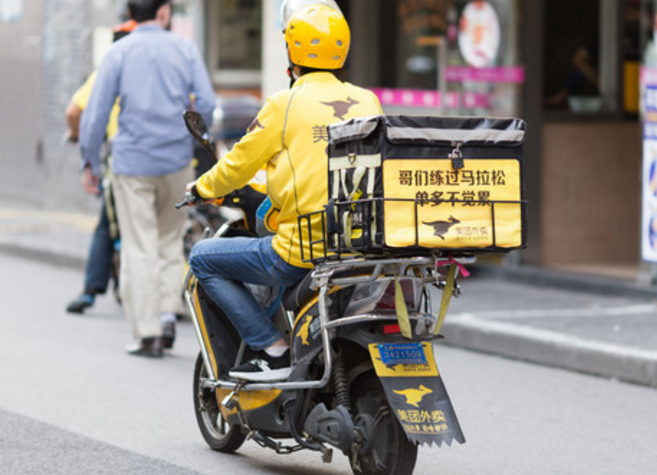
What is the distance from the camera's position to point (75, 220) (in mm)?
15891

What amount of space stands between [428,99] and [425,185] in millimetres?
7402

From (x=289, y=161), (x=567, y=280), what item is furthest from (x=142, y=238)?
A: (x=567, y=280)

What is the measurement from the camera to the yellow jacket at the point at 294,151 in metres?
5.60

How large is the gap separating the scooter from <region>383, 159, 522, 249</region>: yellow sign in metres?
0.14

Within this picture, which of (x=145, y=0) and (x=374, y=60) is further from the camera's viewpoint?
(x=374, y=60)

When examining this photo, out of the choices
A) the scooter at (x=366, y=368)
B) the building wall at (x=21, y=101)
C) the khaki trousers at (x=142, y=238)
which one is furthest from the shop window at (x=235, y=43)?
the scooter at (x=366, y=368)

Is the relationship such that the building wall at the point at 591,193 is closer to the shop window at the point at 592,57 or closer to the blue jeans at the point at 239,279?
the shop window at the point at 592,57

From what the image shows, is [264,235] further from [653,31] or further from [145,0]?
[653,31]

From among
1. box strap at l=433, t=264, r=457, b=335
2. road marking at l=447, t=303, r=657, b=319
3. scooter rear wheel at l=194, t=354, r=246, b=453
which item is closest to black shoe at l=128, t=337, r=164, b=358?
road marking at l=447, t=303, r=657, b=319

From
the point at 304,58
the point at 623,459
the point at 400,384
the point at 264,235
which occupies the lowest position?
the point at 623,459

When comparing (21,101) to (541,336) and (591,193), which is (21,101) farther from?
(541,336)

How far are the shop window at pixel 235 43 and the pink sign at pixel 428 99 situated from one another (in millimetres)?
2255

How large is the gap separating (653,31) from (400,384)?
6858 mm

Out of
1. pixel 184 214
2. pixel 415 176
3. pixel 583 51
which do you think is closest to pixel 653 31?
pixel 583 51
